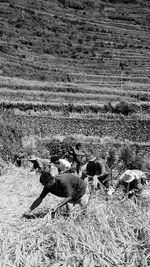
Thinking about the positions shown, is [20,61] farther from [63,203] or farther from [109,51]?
[63,203]

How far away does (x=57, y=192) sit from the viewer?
4.75m

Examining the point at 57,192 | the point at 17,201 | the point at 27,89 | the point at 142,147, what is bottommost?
the point at 142,147

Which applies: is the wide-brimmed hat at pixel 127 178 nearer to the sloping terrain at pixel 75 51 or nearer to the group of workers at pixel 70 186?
the group of workers at pixel 70 186

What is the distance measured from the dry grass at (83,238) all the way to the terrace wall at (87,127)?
842 inches

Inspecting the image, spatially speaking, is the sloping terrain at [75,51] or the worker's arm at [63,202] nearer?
the worker's arm at [63,202]

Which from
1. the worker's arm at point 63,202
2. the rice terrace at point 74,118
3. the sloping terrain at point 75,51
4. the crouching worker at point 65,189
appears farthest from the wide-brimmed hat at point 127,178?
the sloping terrain at point 75,51

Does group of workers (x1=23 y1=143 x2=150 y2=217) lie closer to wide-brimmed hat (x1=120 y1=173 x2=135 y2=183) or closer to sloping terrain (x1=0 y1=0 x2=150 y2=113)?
wide-brimmed hat (x1=120 y1=173 x2=135 y2=183)

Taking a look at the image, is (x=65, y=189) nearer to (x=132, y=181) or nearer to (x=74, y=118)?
(x=132, y=181)

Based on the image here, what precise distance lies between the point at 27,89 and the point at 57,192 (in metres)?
27.7

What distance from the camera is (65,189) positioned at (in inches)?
187

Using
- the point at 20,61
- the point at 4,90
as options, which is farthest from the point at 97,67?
the point at 4,90

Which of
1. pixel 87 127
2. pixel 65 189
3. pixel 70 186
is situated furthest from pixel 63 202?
pixel 87 127

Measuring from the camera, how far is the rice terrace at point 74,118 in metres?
3.58

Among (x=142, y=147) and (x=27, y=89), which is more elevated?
(x=27, y=89)
